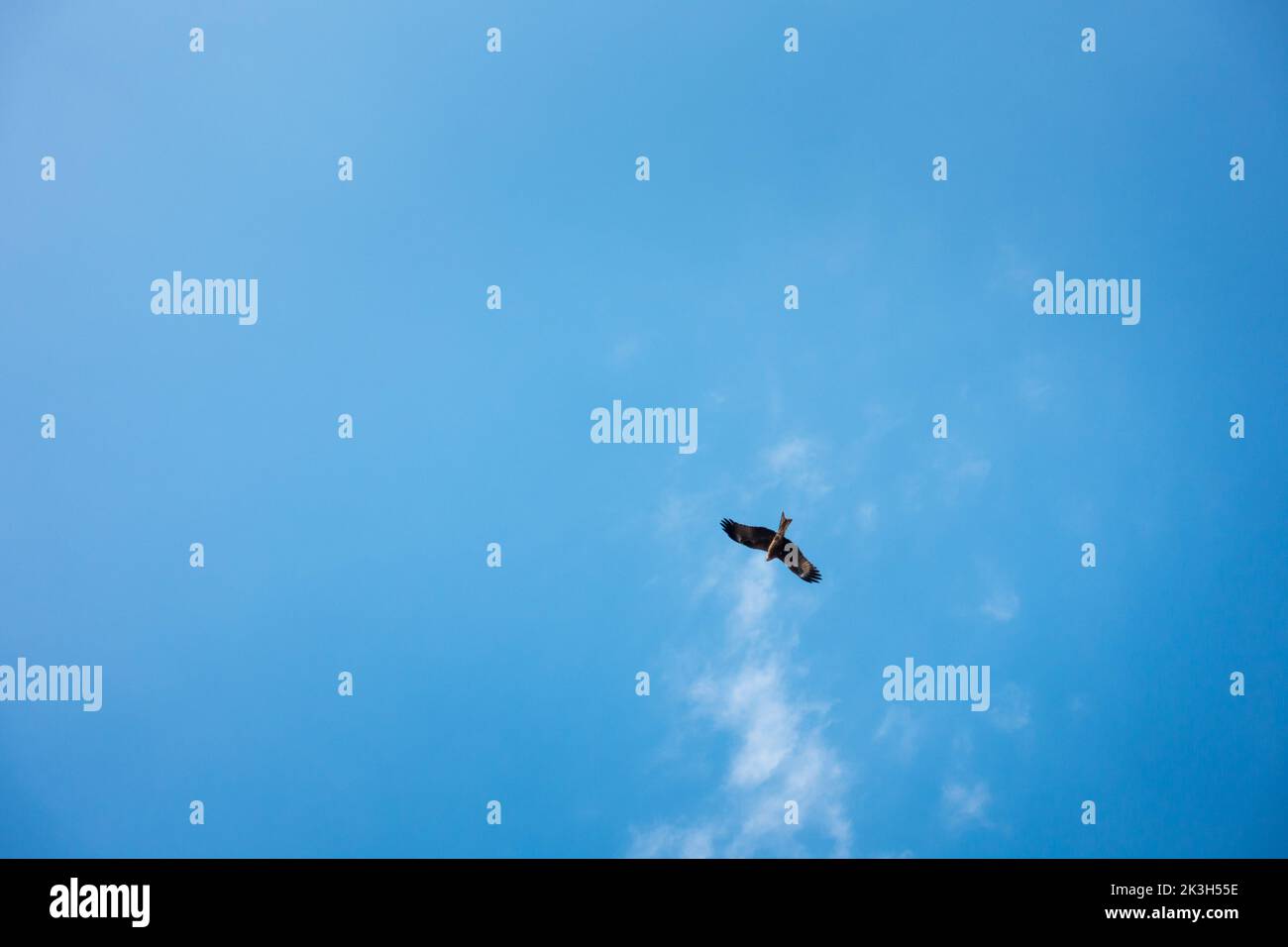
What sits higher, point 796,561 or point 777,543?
point 777,543

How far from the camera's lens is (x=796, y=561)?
19.0ft

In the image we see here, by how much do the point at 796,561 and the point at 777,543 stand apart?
0.52ft

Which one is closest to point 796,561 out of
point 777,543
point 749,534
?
point 777,543

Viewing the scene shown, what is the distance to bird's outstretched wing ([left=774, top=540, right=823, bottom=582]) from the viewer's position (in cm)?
579

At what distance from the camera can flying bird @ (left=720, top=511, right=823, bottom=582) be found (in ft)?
18.9

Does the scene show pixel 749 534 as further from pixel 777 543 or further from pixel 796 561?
pixel 796 561

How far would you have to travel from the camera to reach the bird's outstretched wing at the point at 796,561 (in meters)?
5.79

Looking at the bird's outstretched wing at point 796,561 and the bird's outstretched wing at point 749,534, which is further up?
the bird's outstretched wing at point 749,534

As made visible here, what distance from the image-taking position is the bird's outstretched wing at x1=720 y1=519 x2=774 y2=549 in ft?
18.9

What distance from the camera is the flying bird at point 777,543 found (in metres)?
5.77

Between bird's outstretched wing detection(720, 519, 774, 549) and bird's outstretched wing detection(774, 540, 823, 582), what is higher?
bird's outstretched wing detection(720, 519, 774, 549)
